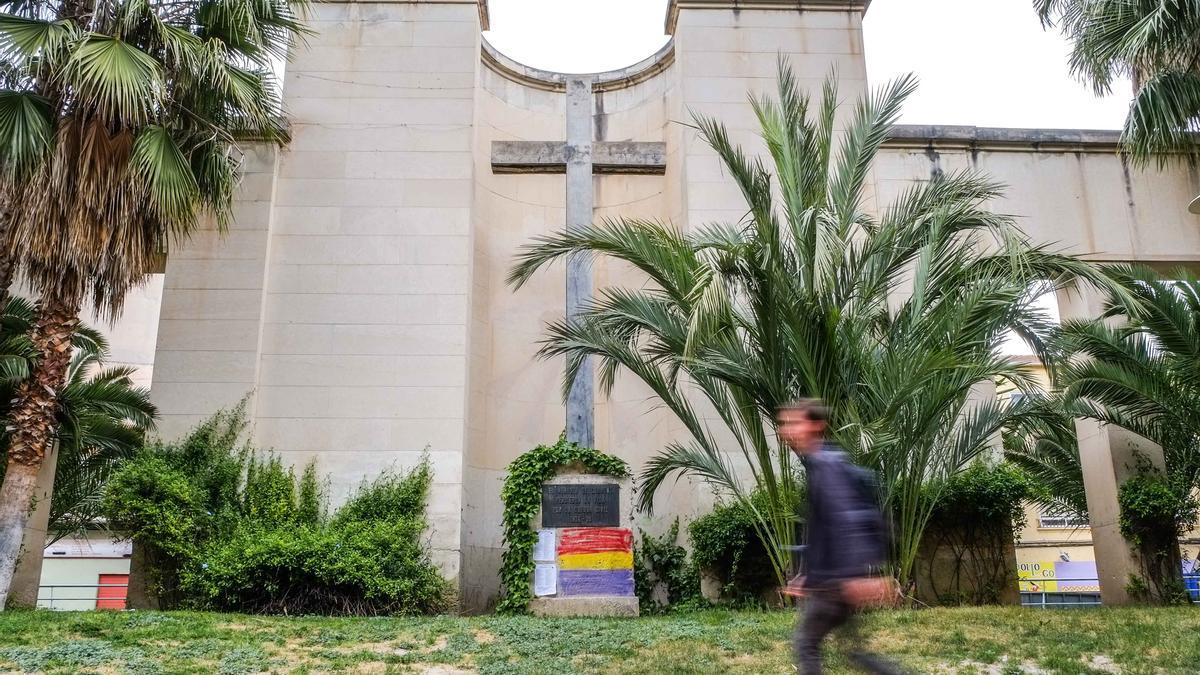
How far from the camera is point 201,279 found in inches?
586

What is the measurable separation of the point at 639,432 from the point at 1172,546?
7964 mm

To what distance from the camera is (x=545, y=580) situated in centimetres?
1177

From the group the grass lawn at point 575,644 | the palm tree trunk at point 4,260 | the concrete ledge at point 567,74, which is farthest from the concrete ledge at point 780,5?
the grass lawn at point 575,644

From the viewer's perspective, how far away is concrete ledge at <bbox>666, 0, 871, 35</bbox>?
54.3ft

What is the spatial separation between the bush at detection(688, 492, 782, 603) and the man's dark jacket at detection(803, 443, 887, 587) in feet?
26.0

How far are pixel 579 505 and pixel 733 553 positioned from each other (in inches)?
101

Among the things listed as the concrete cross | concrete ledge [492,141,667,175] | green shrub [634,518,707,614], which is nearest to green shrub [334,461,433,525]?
the concrete cross

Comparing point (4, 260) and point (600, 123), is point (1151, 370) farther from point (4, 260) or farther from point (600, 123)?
point (4, 260)

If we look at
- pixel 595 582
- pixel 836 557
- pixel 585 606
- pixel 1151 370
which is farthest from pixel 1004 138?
pixel 836 557

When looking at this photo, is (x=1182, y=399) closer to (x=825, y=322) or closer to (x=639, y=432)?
(x=825, y=322)

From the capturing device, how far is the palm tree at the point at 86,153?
10.7 metres

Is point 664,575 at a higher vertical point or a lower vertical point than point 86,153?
lower

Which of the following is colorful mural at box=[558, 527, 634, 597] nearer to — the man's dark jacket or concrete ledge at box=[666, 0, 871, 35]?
the man's dark jacket

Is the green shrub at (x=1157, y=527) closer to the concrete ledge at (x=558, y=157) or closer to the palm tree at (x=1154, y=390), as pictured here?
the palm tree at (x=1154, y=390)
